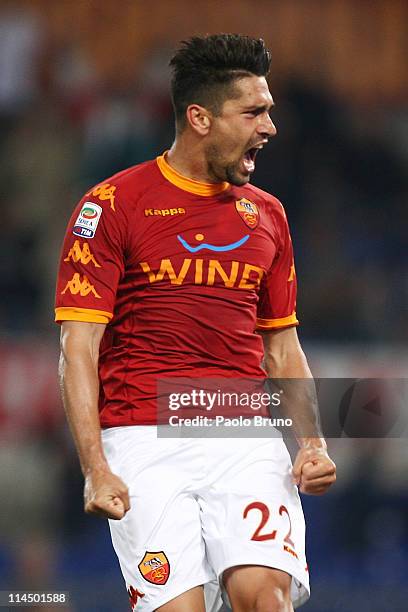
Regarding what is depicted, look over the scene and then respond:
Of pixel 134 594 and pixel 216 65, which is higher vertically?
pixel 216 65

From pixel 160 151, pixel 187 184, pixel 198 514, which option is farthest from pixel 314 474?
pixel 160 151

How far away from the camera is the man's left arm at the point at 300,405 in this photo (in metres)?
3.58

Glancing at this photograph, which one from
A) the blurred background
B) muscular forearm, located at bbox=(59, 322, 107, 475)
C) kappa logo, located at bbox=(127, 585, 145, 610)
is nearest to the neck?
muscular forearm, located at bbox=(59, 322, 107, 475)

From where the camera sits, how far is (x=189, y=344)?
367 centimetres

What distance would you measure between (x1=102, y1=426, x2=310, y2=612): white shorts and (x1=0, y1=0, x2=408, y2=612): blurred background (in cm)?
315

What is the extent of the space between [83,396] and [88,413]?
55 millimetres

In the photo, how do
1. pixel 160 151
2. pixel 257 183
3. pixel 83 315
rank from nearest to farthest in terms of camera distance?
pixel 83 315
pixel 257 183
pixel 160 151

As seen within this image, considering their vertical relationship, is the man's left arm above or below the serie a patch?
below

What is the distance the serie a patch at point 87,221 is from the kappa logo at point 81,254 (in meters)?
0.03

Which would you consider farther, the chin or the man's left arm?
the chin

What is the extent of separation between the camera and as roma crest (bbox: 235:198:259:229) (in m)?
3.85

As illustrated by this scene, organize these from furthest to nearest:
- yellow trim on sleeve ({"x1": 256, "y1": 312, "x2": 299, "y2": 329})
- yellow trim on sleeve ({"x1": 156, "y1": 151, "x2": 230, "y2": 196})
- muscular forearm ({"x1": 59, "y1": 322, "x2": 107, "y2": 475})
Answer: yellow trim on sleeve ({"x1": 256, "y1": 312, "x2": 299, "y2": 329}) → yellow trim on sleeve ({"x1": 156, "y1": 151, "x2": 230, "y2": 196}) → muscular forearm ({"x1": 59, "y1": 322, "x2": 107, "y2": 475})

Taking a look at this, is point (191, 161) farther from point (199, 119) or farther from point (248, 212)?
point (248, 212)

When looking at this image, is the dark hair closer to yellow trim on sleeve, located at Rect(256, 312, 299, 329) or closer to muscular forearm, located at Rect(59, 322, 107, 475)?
yellow trim on sleeve, located at Rect(256, 312, 299, 329)
